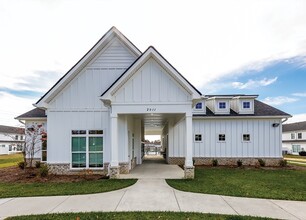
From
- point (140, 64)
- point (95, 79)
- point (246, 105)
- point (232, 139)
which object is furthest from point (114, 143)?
point (246, 105)

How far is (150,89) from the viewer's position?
10.5 m

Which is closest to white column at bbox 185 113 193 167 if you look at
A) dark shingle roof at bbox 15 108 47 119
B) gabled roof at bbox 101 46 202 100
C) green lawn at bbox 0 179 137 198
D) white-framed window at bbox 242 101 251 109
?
gabled roof at bbox 101 46 202 100

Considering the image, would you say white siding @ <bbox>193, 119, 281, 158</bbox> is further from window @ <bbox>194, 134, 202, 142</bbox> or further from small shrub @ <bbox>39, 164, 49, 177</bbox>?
small shrub @ <bbox>39, 164, 49, 177</bbox>

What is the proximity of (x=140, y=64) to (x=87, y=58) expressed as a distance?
13.0 ft

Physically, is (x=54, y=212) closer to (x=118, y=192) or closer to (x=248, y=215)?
(x=118, y=192)

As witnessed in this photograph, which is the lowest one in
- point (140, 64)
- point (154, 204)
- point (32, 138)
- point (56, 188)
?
point (56, 188)

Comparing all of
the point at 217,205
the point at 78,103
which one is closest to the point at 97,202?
the point at 217,205

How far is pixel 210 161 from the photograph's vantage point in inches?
658

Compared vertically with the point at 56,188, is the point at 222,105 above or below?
above

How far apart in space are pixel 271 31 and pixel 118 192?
12.4m

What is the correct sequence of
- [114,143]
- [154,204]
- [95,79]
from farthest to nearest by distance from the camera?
[95,79]
[114,143]
[154,204]

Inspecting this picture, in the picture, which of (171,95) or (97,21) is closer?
(171,95)

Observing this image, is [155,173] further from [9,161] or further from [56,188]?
[9,161]

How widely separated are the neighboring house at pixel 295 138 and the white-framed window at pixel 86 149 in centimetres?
3968
